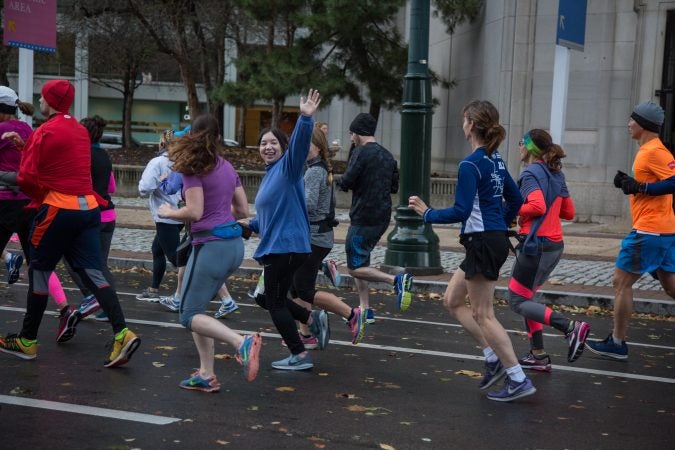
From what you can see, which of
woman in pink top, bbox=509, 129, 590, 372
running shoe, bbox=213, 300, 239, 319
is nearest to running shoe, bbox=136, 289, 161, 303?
running shoe, bbox=213, 300, 239, 319

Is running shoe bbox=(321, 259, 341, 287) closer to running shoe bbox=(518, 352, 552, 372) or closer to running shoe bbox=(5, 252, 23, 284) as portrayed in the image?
running shoe bbox=(518, 352, 552, 372)

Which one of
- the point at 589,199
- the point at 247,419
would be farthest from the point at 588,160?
the point at 247,419

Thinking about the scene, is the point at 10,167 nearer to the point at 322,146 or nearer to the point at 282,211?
the point at 322,146

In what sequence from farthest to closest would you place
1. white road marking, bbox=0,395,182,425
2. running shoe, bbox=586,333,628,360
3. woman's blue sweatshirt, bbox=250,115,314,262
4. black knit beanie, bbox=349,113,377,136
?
black knit beanie, bbox=349,113,377,136
running shoe, bbox=586,333,628,360
woman's blue sweatshirt, bbox=250,115,314,262
white road marking, bbox=0,395,182,425

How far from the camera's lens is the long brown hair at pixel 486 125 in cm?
607

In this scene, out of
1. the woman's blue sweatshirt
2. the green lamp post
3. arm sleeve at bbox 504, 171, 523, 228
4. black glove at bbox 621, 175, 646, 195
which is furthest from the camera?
the green lamp post

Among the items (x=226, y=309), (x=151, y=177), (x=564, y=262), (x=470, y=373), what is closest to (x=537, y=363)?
(x=470, y=373)

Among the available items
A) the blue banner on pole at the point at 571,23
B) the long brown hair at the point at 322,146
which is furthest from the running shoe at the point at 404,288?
the blue banner on pole at the point at 571,23

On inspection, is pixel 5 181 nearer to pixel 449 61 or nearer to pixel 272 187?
pixel 272 187

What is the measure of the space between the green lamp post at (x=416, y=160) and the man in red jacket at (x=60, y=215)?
244 inches

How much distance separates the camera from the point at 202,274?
600 centimetres

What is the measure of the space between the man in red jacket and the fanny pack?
1081 mm

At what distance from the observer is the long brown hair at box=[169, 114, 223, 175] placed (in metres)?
5.89

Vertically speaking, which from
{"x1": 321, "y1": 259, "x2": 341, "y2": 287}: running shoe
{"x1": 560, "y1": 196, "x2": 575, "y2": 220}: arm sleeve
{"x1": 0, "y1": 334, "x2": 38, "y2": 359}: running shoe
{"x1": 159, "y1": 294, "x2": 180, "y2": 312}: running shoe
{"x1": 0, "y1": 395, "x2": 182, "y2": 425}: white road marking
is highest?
{"x1": 560, "y1": 196, "x2": 575, "y2": 220}: arm sleeve
